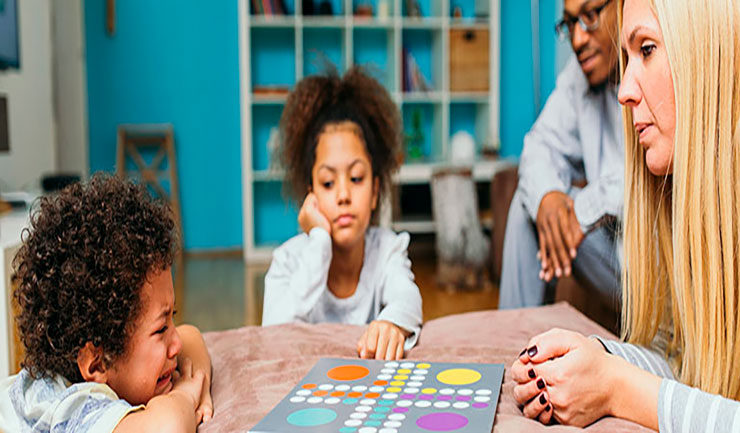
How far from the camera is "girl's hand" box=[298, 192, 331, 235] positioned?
1535 millimetres

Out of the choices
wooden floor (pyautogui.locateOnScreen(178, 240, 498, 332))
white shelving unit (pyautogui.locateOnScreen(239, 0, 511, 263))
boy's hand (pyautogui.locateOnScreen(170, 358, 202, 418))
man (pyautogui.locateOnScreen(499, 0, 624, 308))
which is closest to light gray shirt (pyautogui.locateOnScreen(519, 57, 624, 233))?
man (pyautogui.locateOnScreen(499, 0, 624, 308))

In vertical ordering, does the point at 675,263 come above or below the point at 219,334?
above

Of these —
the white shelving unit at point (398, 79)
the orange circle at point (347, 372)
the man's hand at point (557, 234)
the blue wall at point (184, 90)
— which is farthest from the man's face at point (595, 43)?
the blue wall at point (184, 90)

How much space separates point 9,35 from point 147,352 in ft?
9.92

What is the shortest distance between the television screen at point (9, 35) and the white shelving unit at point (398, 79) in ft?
4.95

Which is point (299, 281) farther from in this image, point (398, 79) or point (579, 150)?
point (398, 79)

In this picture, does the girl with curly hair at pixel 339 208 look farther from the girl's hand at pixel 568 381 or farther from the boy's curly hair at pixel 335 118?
the girl's hand at pixel 568 381

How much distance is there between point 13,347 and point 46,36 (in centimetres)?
291

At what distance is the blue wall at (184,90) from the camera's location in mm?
4879

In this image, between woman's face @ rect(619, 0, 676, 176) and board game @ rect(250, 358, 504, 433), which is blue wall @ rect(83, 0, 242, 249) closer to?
board game @ rect(250, 358, 504, 433)

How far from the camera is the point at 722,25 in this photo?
2.63 feet

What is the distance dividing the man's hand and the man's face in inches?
11.3

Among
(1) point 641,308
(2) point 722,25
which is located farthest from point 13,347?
(2) point 722,25

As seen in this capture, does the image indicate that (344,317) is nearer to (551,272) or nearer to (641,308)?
(551,272)
